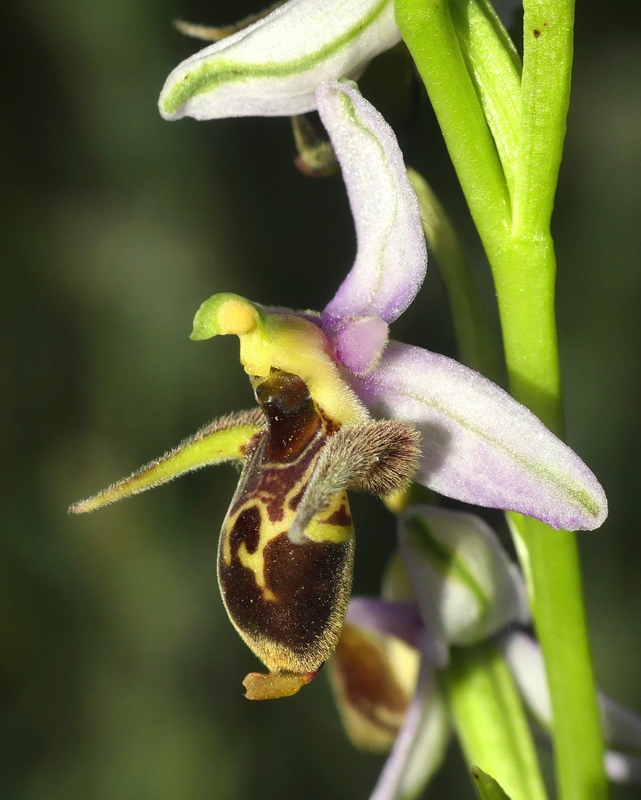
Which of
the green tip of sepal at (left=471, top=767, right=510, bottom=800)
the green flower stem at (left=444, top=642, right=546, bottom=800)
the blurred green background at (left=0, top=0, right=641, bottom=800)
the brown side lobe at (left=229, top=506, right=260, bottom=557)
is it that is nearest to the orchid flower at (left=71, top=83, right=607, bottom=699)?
the brown side lobe at (left=229, top=506, right=260, bottom=557)

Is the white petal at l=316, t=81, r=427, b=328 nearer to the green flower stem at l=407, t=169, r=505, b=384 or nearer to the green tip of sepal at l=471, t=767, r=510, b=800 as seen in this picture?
the green flower stem at l=407, t=169, r=505, b=384

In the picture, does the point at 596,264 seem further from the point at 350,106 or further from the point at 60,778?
the point at 350,106

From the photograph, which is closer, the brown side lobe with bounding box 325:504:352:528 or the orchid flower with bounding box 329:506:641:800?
the brown side lobe with bounding box 325:504:352:528

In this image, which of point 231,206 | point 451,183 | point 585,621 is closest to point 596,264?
point 451,183

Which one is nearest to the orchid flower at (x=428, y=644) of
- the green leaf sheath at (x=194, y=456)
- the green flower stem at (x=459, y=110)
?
the green leaf sheath at (x=194, y=456)

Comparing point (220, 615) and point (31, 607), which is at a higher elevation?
point (31, 607)

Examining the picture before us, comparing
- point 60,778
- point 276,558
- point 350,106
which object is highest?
point 350,106
